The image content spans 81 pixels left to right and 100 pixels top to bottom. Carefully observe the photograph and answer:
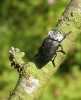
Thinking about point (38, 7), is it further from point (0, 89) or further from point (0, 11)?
point (0, 89)

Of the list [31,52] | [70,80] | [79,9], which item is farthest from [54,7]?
[79,9]

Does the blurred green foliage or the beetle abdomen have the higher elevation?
the blurred green foliage

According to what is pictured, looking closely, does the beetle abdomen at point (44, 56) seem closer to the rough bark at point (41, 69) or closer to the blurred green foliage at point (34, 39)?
the rough bark at point (41, 69)

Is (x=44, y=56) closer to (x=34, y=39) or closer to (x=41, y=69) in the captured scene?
(x=41, y=69)

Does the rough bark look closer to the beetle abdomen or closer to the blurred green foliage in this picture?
the beetle abdomen

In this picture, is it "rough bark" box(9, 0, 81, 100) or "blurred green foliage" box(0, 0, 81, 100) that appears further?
"blurred green foliage" box(0, 0, 81, 100)

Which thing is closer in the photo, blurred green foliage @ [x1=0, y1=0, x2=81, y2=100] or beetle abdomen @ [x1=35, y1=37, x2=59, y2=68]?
beetle abdomen @ [x1=35, y1=37, x2=59, y2=68]

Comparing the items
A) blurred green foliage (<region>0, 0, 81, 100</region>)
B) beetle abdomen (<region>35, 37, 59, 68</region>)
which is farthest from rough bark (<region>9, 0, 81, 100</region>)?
blurred green foliage (<region>0, 0, 81, 100</region>)

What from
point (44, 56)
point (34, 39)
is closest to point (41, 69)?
point (44, 56)
